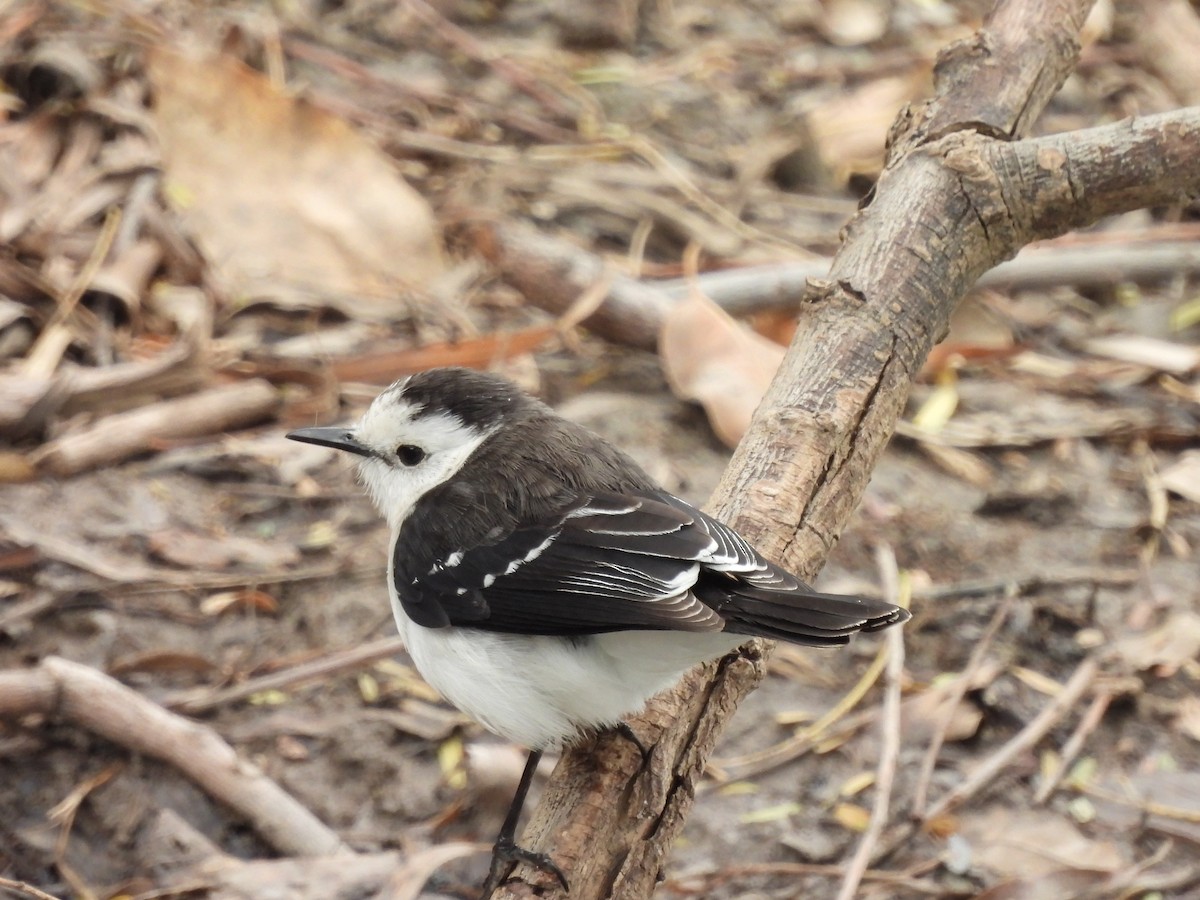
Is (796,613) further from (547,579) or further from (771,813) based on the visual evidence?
(771,813)

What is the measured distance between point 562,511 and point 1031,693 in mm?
2006

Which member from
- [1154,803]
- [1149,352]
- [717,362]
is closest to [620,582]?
[1154,803]

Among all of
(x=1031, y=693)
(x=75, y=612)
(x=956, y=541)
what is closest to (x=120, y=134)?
(x=75, y=612)

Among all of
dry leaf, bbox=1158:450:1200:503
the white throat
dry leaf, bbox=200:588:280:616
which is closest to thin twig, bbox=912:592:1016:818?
dry leaf, bbox=1158:450:1200:503

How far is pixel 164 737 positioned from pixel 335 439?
0.97m

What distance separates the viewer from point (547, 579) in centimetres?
305

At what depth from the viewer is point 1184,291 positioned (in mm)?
6496

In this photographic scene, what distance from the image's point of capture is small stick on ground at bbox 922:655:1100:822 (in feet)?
13.5

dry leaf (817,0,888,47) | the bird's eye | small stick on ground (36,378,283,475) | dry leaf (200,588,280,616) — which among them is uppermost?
dry leaf (817,0,888,47)

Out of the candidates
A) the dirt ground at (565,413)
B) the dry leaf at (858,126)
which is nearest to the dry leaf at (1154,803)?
the dirt ground at (565,413)

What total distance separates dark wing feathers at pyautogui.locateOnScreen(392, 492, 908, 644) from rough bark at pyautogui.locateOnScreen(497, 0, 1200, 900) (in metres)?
0.26

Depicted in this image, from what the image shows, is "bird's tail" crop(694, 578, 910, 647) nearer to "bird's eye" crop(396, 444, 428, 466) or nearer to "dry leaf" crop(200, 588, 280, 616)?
"bird's eye" crop(396, 444, 428, 466)

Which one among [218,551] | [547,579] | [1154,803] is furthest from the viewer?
[218,551]

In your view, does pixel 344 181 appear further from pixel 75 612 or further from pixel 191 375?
pixel 75 612
